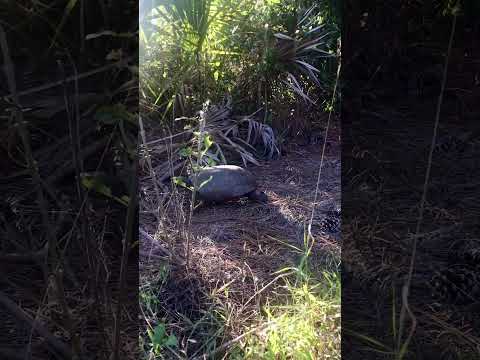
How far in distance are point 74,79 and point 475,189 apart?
0.97 m

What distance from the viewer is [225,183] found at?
1.40 m

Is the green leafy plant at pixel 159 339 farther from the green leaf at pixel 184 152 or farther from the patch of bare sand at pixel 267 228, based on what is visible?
the green leaf at pixel 184 152

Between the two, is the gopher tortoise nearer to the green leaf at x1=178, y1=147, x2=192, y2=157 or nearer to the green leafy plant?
the green leaf at x1=178, y1=147, x2=192, y2=157

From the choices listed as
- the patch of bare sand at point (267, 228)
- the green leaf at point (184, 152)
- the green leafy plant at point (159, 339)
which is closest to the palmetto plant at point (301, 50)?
the patch of bare sand at point (267, 228)

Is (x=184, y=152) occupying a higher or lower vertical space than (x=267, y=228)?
higher

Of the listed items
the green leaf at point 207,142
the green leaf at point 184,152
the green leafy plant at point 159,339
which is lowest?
the green leafy plant at point 159,339

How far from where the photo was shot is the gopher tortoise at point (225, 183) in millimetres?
1388

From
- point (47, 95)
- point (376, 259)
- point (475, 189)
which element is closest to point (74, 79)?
point (47, 95)

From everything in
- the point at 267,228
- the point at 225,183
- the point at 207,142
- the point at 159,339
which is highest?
the point at 207,142

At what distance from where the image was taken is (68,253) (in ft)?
4.07

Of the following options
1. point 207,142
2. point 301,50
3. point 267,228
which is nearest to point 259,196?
point 267,228

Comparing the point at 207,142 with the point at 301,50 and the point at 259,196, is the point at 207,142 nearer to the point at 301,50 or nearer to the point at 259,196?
the point at 259,196

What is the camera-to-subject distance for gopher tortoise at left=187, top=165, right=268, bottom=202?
139cm

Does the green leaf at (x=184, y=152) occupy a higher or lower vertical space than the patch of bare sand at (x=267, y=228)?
higher
